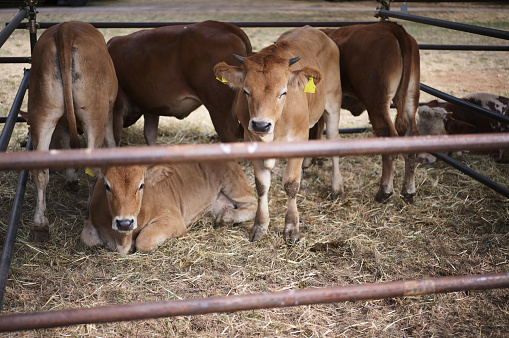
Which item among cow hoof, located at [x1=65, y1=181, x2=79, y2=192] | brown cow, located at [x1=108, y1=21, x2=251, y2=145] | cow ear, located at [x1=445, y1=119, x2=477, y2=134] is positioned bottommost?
cow hoof, located at [x1=65, y1=181, x2=79, y2=192]

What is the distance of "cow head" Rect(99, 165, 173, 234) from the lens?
372 cm

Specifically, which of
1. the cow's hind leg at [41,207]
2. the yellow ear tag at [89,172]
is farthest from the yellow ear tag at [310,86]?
the cow's hind leg at [41,207]

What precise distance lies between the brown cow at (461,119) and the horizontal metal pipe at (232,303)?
492cm

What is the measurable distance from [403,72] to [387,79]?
185 mm

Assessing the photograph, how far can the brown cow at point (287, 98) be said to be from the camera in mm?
3740

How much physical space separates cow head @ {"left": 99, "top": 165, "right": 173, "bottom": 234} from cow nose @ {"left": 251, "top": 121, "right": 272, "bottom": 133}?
0.96 meters

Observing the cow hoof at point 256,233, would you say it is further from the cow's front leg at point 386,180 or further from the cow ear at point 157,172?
the cow's front leg at point 386,180

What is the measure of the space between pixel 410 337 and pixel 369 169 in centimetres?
315

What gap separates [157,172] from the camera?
4098 millimetres

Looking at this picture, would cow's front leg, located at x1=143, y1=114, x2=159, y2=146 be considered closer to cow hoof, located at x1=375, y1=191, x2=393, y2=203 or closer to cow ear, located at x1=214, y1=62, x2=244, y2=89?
cow ear, located at x1=214, y1=62, x2=244, y2=89

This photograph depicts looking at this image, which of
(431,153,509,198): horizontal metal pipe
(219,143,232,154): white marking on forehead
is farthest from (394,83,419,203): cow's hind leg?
(219,143,232,154): white marking on forehead

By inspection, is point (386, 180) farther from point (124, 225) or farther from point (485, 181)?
point (124, 225)

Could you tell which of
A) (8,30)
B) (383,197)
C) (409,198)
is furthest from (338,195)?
(8,30)

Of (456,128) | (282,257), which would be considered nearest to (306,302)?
(282,257)
